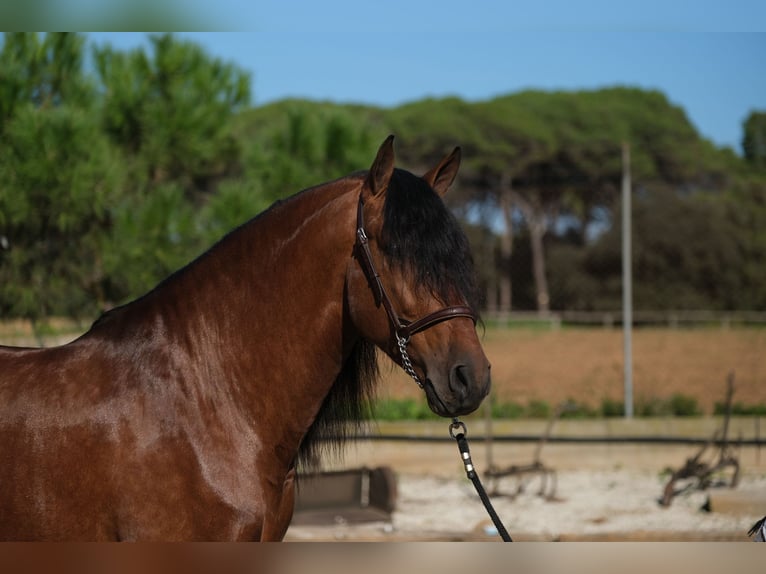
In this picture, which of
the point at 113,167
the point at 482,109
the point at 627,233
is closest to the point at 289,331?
the point at 113,167

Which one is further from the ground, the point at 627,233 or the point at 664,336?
the point at 627,233

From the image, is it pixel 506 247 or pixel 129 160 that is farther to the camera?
pixel 506 247

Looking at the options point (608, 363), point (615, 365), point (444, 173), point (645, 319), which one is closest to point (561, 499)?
point (444, 173)

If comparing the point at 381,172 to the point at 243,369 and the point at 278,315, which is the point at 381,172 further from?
the point at 243,369

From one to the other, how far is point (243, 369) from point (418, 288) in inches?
21.9

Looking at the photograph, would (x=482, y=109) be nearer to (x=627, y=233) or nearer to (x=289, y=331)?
(x=627, y=233)

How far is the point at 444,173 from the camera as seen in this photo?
260 centimetres

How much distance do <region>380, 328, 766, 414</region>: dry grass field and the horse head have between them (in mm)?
8136

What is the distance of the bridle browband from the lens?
87.7 inches

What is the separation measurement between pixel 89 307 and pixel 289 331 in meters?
5.59

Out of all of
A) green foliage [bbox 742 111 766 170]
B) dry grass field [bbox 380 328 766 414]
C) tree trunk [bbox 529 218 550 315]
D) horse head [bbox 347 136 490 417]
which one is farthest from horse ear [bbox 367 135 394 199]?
tree trunk [bbox 529 218 550 315]

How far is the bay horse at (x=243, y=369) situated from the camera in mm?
2188

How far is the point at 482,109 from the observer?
36.5 m

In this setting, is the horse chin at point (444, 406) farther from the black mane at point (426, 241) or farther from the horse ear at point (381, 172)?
the horse ear at point (381, 172)
